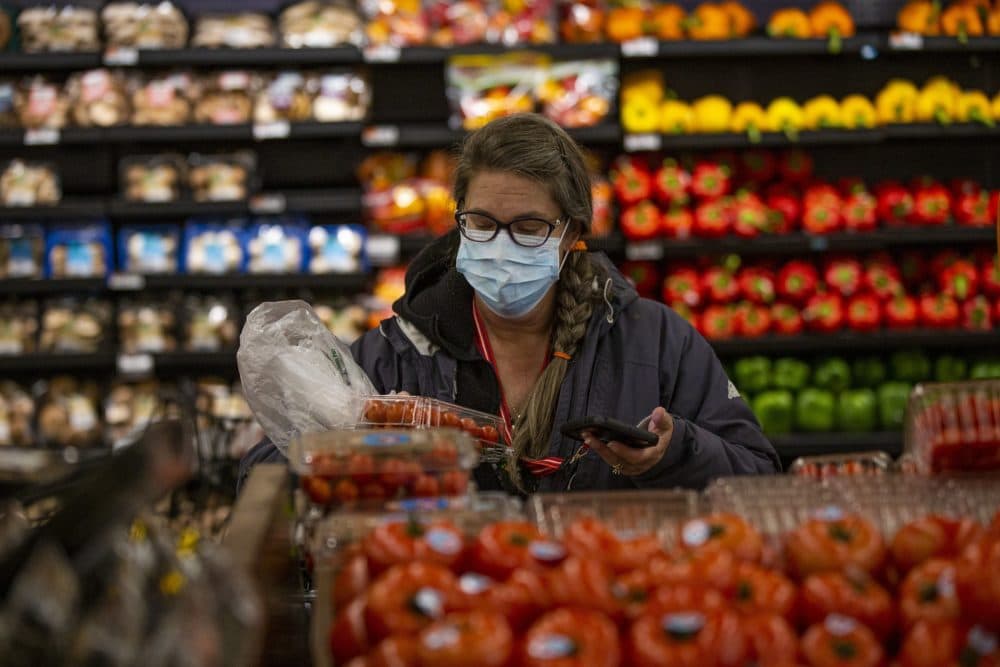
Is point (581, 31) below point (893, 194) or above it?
above

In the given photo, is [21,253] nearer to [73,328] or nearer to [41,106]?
[73,328]

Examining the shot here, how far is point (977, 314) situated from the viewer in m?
5.33

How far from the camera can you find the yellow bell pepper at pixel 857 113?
5.37 meters

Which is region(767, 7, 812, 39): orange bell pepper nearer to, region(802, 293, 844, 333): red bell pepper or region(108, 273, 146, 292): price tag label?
region(802, 293, 844, 333): red bell pepper

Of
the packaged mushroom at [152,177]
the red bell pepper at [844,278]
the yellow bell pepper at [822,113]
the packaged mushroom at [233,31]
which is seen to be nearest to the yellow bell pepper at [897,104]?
the yellow bell pepper at [822,113]

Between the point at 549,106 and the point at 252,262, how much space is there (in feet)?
5.00

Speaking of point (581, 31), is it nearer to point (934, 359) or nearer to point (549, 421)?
point (934, 359)

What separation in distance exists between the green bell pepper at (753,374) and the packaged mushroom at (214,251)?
7.60ft

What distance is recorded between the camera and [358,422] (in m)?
2.17

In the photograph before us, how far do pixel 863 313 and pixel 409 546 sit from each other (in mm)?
4295

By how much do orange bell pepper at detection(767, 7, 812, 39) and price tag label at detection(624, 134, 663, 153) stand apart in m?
0.82

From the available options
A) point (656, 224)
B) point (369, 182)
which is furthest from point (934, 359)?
point (369, 182)

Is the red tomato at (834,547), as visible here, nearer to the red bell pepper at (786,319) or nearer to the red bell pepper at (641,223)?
the red bell pepper at (641,223)

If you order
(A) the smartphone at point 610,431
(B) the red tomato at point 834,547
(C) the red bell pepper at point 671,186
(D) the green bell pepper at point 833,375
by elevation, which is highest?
(C) the red bell pepper at point 671,186
